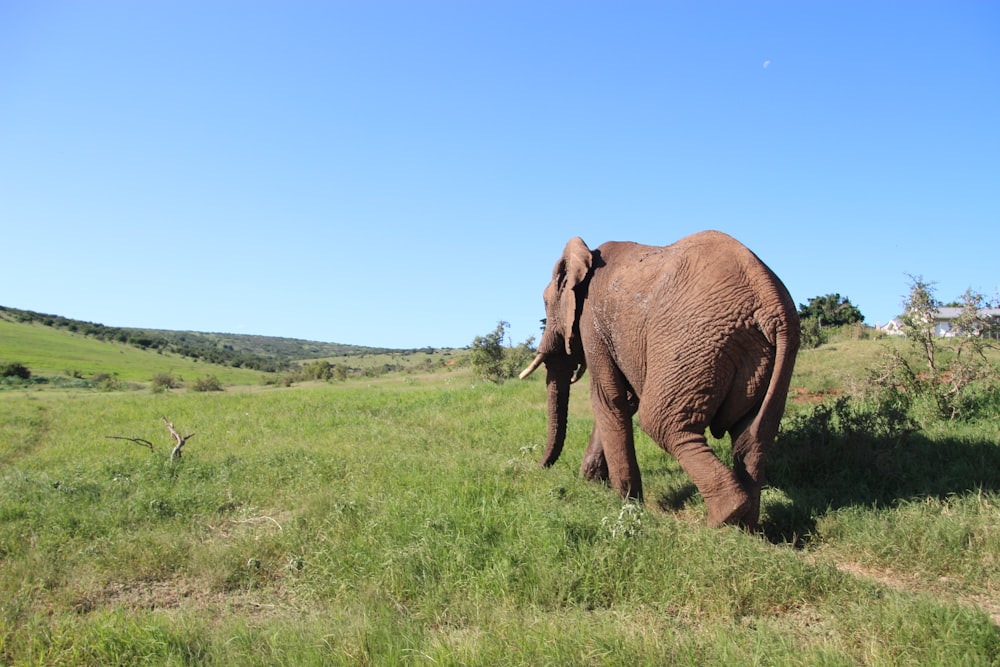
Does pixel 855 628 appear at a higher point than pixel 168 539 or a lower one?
higher

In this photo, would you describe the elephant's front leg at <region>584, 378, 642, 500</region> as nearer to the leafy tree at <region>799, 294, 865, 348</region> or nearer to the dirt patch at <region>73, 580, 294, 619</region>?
the dirt patch at <region>73, 580, 294, 619</region>

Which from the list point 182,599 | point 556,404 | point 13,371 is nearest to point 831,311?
point 556,404

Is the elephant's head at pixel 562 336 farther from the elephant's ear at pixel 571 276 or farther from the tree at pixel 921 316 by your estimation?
the tree at pixel 921 316

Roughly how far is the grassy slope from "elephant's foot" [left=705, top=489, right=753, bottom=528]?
42.0 metres

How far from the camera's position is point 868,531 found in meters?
5.10

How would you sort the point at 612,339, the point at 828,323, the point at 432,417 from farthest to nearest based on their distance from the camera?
1. the point at 828,323
2. the point at 432,417
3. the point at 612,339

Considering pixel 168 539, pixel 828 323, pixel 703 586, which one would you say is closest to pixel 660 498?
pixel 703 586

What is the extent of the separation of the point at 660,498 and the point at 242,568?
13.0 ft

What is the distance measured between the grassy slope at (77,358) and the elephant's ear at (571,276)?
39831mm

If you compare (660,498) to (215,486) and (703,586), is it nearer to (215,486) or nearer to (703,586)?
(703,586)

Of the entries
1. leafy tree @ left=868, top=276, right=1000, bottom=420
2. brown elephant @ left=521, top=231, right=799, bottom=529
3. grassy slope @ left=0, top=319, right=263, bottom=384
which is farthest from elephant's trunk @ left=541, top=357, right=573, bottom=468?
grassy slope @ left=0, top=319, right=263, bottom=384

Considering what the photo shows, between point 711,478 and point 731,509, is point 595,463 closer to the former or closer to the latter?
point 711,478

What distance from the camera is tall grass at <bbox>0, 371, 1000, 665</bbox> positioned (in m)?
3.54

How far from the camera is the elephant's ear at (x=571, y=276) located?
6.97 metres
